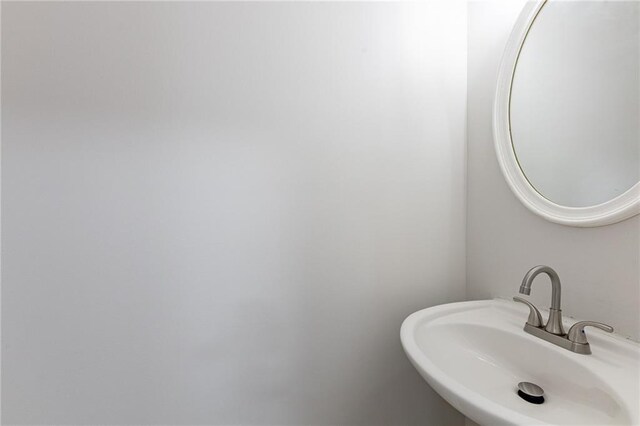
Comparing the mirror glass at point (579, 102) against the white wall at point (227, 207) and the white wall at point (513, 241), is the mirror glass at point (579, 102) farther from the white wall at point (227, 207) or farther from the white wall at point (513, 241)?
the white wall at point (227, 207)

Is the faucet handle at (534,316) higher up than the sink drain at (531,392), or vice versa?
the faucet handle at (534,316)

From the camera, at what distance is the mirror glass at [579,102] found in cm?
63

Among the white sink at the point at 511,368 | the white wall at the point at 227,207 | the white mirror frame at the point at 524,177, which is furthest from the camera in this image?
the white wall at the point at 227,207

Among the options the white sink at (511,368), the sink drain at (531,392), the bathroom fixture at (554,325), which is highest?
the bathroom fixture at (554,325)

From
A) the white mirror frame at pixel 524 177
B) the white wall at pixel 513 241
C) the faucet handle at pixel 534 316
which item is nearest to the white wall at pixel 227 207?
the white wall at pixel 513 241

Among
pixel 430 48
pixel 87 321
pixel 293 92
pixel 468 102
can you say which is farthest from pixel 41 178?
pixel 468 102

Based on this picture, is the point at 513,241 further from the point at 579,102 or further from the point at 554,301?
the point at 579,102

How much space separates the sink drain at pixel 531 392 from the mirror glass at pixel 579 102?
0.47m

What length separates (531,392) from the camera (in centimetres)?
66

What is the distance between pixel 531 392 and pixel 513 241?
426 millimetres

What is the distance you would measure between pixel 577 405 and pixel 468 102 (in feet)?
3.16

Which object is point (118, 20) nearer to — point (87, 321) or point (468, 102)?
point (87, 321)

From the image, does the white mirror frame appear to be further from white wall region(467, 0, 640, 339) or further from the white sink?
the white sink

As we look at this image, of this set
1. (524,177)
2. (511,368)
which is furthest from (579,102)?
(511,368)
